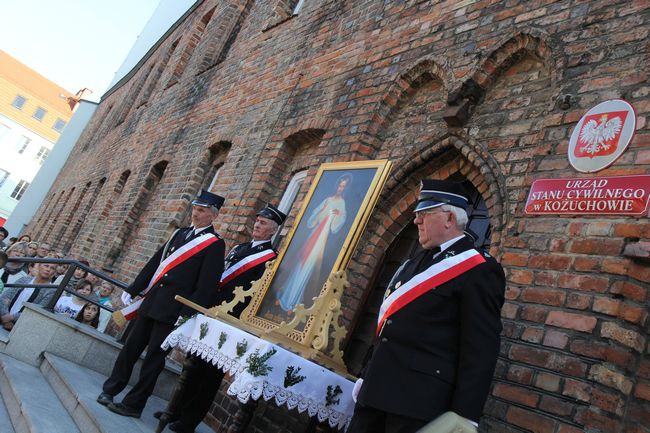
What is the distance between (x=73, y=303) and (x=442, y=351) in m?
5.44

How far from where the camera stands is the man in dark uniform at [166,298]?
151 inches

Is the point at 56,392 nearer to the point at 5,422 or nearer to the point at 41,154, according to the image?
the point at 5,422

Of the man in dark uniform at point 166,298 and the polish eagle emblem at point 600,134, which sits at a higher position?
the polish eagle emblem at point 600,134

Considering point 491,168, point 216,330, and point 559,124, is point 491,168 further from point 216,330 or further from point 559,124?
point 216,330

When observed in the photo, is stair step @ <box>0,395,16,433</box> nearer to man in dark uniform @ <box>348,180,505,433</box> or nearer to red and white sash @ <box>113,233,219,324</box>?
red and white sash @ <box>113,233,219,324</box>

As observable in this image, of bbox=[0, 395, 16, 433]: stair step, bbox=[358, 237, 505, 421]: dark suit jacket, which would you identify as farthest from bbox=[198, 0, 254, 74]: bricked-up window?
bbox=[358, 237, 505, 421]: dark suit jacket

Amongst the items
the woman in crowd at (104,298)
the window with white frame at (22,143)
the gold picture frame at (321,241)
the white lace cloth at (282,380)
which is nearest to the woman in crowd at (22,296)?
the woman in crowd at (104,298)

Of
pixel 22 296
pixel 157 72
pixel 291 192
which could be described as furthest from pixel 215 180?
pixel 157 72

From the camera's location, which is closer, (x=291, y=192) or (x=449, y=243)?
(x=449, y=243)

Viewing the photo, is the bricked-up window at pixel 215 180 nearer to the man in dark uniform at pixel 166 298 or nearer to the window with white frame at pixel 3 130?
the man in dark uniform at pixel 166 298

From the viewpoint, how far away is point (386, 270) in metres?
4.38

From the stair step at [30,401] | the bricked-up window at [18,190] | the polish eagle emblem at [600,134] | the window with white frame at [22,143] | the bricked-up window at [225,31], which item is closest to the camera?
the polish eagle emblem at [600,134]

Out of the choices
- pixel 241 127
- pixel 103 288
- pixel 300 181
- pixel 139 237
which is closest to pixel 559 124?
pixel 300 181

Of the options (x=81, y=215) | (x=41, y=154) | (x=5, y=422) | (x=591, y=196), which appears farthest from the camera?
(x=41, y=154)
